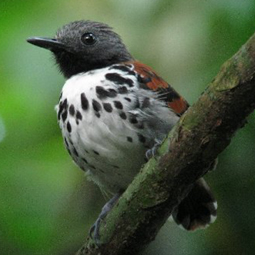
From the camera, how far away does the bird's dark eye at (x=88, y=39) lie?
4953 millimetres

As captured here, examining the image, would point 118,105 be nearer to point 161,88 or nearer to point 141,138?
point 141,138

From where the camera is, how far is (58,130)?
465 cm

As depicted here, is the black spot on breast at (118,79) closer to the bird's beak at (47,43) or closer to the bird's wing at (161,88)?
the bird's wing at (161,88)

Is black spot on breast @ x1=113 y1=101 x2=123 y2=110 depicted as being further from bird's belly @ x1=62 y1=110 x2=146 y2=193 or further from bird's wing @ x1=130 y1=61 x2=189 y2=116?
bird's wing @ x1=130 y1=61 x2=189 y2=116

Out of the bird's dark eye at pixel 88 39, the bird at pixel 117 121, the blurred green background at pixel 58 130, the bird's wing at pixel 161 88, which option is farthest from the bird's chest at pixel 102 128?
the bird's dark eye at pixel 88 39

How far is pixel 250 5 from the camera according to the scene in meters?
4.12

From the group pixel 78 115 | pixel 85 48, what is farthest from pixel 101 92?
pixel 85 48

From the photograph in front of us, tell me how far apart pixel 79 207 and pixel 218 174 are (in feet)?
2.97

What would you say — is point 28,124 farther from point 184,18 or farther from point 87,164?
point 184,18

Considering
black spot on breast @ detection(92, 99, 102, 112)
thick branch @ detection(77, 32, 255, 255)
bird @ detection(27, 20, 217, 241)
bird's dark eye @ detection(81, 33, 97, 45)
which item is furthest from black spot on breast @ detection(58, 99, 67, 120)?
thick branch @ detection(77, 32, 255, 255)

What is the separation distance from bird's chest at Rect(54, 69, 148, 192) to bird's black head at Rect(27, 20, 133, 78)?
361 mm

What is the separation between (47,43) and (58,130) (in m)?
0.52

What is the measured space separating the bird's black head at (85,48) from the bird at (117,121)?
16 millimetres

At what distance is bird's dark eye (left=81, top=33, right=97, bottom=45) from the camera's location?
4953 mm
